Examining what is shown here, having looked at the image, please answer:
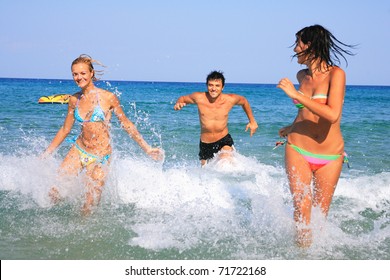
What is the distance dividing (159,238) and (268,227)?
1.07 metres

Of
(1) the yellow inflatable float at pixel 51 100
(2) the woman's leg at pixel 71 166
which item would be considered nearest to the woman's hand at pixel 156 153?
(2) the woman's leg at pixel 71 166

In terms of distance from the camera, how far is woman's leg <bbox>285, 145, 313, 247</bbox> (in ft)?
12.2

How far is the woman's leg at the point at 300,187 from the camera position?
12.2 feet

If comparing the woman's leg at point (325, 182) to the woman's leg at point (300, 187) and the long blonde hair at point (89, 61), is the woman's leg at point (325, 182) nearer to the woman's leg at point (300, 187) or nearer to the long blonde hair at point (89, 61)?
the woman's leg at point (300, 187)

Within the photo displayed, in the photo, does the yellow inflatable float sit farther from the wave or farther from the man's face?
the man's face

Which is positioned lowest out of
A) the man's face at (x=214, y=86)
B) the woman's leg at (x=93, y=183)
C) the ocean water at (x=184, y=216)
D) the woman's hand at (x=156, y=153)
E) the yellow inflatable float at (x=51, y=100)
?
the yellow inflatable float at (x=51, y=100)

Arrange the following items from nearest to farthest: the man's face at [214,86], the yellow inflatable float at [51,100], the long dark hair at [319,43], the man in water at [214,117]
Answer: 1. the long dark hair at [319,43]
2. the man's face at [214,86]
3. the man in water at [214,117]
4. the yellow inflatable float at [51,100]

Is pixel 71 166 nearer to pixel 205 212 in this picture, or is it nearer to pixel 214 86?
pixel 205 212

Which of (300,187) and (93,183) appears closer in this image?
(300,187)

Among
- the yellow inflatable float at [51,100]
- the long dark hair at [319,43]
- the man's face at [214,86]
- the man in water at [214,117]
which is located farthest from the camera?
the yellow inflatable float at [51,100]

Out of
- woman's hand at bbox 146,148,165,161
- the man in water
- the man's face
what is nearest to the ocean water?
the man in water

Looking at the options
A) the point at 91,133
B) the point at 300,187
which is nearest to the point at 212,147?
the point at 91,133

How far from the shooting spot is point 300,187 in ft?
12.3
